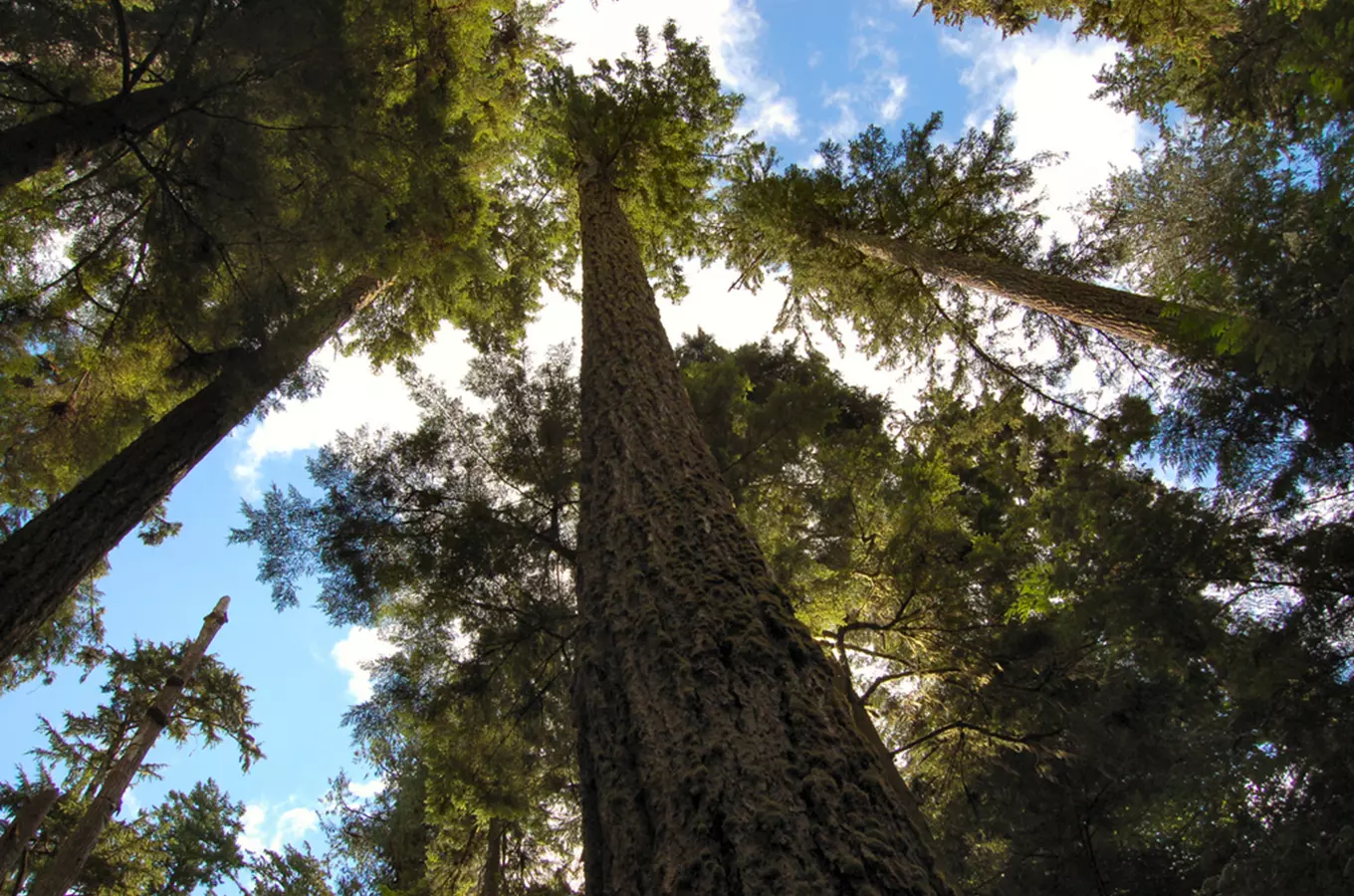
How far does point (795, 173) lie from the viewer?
33.9ft

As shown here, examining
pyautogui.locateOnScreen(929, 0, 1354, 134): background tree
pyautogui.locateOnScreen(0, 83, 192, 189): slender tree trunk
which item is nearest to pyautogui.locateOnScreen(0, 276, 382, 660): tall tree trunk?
pyautogui.locateOnScreen(0, 83, 192, 189): slender tree trunk

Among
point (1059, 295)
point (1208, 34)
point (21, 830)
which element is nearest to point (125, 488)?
point (21, 830)

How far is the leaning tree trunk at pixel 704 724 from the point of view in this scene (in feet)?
4.95

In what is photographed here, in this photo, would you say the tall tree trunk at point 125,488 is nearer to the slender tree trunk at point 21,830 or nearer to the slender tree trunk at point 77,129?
the slender tree trunk at point 77,129

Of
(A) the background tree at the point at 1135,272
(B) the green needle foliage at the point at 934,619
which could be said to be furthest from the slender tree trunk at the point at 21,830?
(A) the background tree at the point at 1135,272

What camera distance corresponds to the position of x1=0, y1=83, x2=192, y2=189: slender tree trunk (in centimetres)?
478

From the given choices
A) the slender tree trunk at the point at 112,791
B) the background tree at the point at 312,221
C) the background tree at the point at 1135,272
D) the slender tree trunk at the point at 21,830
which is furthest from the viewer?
the slender tree trunk at the point at 112,791

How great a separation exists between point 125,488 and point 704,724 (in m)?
6.29

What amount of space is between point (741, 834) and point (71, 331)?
927 cm

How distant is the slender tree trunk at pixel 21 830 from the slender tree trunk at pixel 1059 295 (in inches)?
504

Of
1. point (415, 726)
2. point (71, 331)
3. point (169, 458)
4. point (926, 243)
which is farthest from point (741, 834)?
point (926, 243)

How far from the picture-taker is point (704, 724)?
6.37 feet

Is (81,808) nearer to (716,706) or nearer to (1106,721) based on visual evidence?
(716,706)

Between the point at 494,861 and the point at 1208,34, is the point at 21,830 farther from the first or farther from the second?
the point at 1208,34
